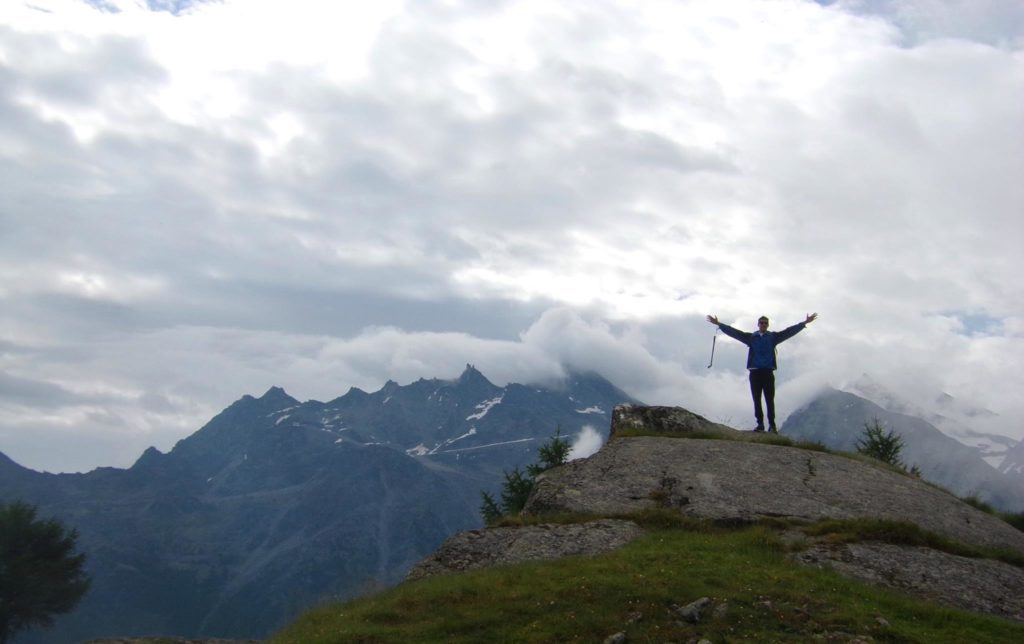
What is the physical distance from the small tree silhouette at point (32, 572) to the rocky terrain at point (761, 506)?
219 feet

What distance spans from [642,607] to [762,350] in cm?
1743

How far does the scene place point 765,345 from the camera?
31.8m

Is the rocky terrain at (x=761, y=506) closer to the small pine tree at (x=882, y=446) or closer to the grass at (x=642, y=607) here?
the grass at (x=642, y=607)

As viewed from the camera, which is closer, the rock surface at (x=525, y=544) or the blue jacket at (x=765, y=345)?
the rock surface at (x=525, y=544)

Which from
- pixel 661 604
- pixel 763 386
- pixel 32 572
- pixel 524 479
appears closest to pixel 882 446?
pixel 763 386

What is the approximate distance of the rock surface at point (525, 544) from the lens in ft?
70.0

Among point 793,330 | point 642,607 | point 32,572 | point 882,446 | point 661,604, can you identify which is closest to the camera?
point 642,607

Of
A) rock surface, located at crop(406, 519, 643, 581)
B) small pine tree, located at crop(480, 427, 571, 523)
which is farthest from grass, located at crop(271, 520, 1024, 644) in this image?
small pine tree, located at crop(480, 427, 571, 523)

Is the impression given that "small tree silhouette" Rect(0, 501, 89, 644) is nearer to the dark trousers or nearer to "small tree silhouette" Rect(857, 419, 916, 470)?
the dark trousers

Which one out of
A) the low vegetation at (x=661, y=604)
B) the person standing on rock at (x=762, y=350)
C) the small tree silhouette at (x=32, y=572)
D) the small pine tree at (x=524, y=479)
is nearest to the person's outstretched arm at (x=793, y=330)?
the person standing on rock at (x=762, y=350)

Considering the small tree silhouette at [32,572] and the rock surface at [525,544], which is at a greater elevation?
the rock surface at [525,544]

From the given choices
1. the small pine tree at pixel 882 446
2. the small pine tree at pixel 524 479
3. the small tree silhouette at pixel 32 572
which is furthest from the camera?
the small tree silhouette at pixel 32 572

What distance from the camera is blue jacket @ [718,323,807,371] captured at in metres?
31.6

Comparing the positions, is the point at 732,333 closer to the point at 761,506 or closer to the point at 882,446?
the point at 761,506
